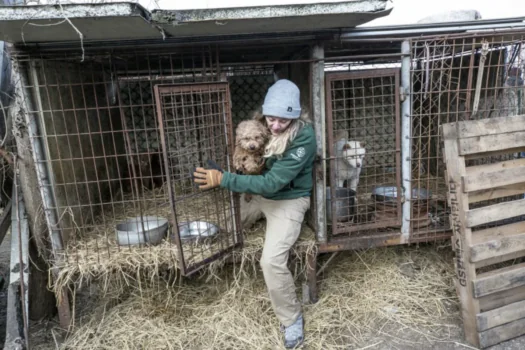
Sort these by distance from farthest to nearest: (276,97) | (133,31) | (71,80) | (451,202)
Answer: (71,80) → (451,202) → (276,97) → (133,31)

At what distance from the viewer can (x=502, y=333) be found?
3186mm

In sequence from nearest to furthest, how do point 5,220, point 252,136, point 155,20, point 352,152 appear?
point 155,20 < point 252,136 < point 5,220 < point 352,152

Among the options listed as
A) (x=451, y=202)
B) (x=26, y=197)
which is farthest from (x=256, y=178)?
(x=26, y=197)

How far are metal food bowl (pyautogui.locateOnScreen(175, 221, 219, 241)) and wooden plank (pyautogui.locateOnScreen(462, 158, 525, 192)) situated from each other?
222cm

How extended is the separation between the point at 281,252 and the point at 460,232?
151 cm

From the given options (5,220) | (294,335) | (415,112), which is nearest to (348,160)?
(415,112)

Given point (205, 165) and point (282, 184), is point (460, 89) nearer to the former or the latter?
point (282, 184)

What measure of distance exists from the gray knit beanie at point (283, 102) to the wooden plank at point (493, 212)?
167cm

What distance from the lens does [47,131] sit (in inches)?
129

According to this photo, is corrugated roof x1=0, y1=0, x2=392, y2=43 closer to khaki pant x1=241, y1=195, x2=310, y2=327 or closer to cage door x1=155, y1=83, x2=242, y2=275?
cage door x1=155, y1=83, x2=242, y2=275

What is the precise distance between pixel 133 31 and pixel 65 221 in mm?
1840

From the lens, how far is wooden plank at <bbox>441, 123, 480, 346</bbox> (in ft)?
10.3

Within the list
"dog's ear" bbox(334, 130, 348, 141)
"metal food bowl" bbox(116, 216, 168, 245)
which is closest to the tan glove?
"metal food bowl" bbox(116, 216, 168, 245)

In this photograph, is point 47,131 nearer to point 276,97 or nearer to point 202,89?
point 202,89
